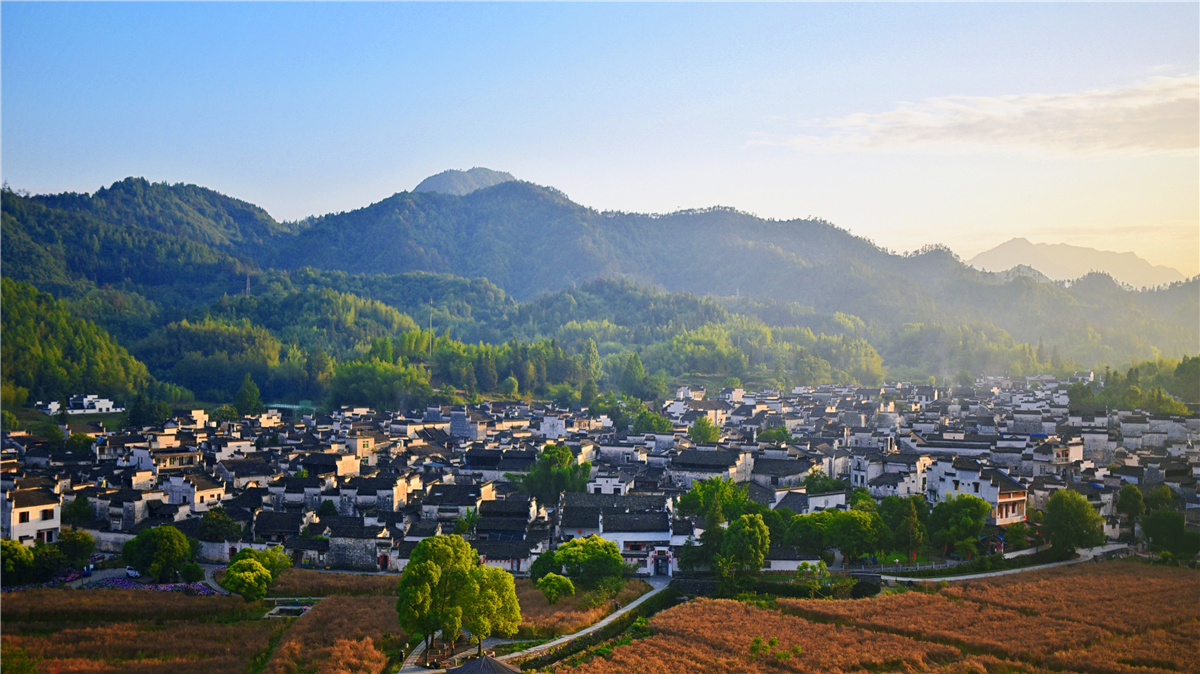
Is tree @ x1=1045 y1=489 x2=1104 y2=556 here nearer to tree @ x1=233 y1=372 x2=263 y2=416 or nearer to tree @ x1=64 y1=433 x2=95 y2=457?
tree @ x1=64 y1=433 x2=95 y2=457

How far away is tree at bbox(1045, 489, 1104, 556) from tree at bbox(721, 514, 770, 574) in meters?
6.58

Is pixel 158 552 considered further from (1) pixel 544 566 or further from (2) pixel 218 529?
(1) pixel 544 566

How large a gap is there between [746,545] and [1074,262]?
179694 millimetres

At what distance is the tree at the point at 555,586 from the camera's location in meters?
16.3

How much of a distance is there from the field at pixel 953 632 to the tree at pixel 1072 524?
5.46 feet

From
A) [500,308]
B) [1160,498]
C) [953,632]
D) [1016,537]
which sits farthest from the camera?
[500,308]

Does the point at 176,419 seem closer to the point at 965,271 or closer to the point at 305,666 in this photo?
the point at 305,666

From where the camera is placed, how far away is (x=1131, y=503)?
21141mm

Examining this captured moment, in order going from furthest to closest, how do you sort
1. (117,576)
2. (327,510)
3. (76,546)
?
(327,510) < (76,546) < (117,576)

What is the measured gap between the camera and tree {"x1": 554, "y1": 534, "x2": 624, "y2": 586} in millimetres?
17297

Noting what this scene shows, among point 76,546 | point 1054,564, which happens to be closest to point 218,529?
point 76,546

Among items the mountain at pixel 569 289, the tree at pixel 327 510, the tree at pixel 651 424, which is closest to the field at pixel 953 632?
the tree at pixel 327 510

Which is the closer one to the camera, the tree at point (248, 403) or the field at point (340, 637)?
the field at point (340, 637)

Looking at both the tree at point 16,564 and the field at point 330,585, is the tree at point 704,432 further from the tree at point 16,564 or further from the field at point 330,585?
the tree at point 16,564
